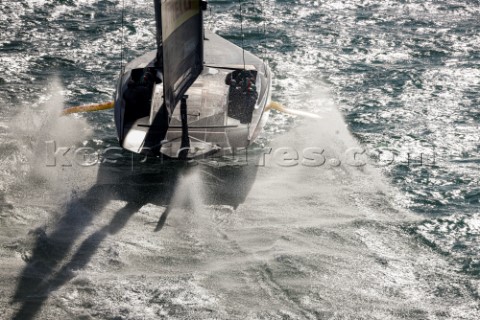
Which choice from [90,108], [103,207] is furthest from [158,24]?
[103,207]

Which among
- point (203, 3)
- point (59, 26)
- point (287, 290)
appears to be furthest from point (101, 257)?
point (59, 26)

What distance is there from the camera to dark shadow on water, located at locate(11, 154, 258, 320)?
12258 millimetres

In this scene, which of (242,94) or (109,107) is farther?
(109,107)

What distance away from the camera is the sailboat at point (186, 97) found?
1498cm

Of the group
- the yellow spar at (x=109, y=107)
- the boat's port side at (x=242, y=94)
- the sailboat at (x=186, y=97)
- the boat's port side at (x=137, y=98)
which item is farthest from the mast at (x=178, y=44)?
the yellow spar at (x=109, y=107)

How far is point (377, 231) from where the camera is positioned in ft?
45.2

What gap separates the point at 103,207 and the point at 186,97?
3066mm

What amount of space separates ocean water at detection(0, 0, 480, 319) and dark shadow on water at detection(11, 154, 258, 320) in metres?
0.04

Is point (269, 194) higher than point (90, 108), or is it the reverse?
point (90, 108)

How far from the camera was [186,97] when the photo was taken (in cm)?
1545

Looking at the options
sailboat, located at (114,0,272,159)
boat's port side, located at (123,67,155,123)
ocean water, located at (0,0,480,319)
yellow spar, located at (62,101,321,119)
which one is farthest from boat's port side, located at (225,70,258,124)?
boat's port side, located at (123,67,155,123)

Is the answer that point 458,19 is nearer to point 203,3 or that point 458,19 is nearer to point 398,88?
point 398,88

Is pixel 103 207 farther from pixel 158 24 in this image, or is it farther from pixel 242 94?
pixel 242 94

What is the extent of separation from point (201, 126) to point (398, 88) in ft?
24.1
